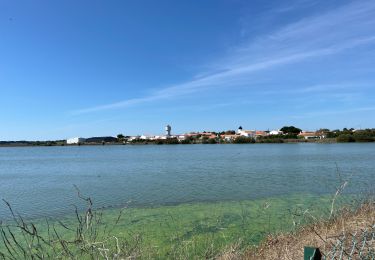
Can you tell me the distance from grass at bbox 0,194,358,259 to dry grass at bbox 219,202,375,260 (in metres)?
0.33

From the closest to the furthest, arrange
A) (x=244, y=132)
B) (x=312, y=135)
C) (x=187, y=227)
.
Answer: (x=187, y=227) → (x=312, y=135) → (x=244, y=132)

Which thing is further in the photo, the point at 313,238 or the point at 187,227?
the point at 187,227

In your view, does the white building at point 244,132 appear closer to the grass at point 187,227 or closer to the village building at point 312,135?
the village building at point 312,135

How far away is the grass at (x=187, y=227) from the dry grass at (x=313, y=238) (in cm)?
33

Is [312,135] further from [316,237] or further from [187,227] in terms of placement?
[316,237]

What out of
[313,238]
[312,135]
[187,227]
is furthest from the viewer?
[312,135]

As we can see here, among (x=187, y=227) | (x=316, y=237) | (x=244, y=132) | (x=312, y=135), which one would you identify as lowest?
(x=187, y=227)

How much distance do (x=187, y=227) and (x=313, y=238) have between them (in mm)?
4972

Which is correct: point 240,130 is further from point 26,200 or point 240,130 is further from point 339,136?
point 26,200

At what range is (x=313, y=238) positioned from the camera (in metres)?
6.60

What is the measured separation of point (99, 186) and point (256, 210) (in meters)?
12.8

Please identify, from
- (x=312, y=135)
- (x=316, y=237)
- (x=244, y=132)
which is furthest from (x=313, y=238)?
(x=244, y=132)

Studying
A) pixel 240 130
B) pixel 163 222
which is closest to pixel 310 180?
pixel 163 222

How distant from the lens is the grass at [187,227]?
7.91m
